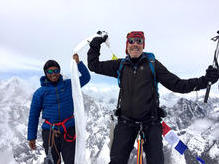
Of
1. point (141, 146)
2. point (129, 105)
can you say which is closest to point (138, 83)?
point (129, 105)

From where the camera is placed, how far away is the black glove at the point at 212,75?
398cm

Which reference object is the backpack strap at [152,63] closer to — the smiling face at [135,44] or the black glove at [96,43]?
the smiling face at [135,44]

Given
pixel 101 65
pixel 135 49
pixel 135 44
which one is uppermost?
pixel 135 44

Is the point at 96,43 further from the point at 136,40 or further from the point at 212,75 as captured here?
the point at 212,75

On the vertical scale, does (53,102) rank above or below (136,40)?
below

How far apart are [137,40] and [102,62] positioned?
92cm

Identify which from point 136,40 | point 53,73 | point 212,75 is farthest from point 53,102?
point 212,75

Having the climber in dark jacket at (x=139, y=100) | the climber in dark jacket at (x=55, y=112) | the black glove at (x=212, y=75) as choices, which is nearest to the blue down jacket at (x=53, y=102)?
the climber in dark jacket at (x=55, y=112)

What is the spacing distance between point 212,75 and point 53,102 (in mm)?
3890

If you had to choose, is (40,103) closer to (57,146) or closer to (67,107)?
(67,107)

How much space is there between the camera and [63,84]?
6.05 m

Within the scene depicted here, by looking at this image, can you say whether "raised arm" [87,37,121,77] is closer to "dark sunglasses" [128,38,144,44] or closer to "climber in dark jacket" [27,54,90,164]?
"dark sunglasses" [128,38,144,44]

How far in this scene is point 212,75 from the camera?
3.98 metres

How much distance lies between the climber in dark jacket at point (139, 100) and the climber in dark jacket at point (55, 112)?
174 centimetres
